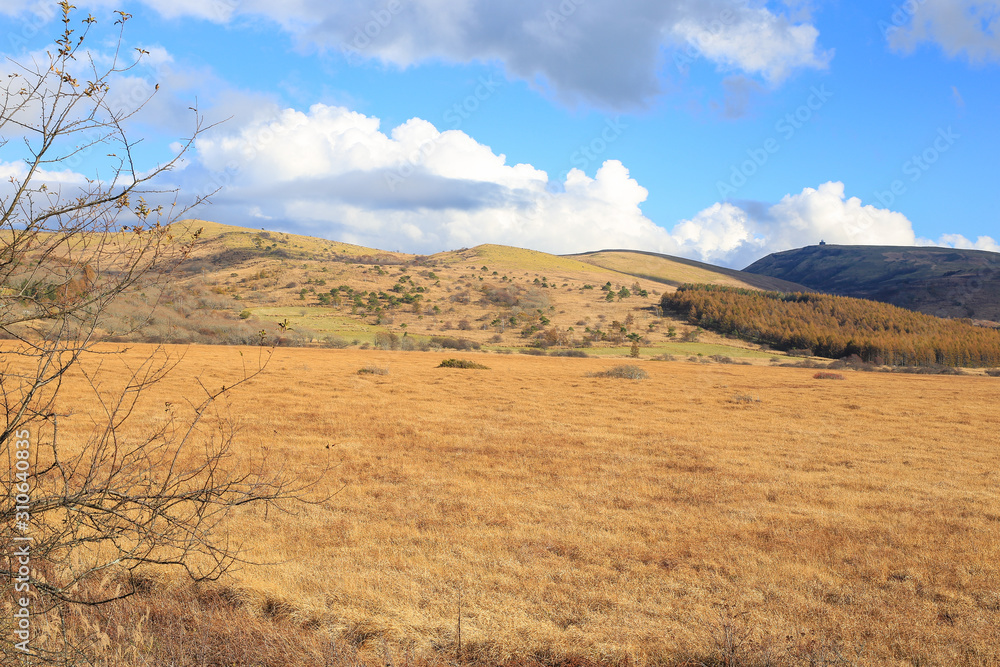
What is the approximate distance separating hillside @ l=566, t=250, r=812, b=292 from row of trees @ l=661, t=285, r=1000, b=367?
7377 cm

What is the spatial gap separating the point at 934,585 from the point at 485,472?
23.2 ft

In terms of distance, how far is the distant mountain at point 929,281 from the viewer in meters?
112

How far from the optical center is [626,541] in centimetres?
747

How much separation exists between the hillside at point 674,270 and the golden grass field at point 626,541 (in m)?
141

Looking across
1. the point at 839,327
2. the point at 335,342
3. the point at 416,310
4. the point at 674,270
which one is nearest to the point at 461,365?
the point at 335,342

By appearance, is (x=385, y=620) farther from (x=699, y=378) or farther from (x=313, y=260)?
(x=313, y=260)

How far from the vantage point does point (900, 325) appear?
207 feet

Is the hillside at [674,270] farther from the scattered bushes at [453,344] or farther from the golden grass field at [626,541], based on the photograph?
the golden grass field at [626,541]

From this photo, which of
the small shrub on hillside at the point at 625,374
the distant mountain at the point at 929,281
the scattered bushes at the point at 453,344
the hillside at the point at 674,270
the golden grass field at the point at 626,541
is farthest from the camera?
the hillside at the point at 674,270

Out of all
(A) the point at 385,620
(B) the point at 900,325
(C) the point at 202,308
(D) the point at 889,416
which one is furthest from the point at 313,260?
(A) the point at 385,620

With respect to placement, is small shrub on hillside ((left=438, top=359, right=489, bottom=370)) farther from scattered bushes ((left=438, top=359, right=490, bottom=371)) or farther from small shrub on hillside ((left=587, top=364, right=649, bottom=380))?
small shrub on hillside ((left=587, top=364, right=649, bottom=380))

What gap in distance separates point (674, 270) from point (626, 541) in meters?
171

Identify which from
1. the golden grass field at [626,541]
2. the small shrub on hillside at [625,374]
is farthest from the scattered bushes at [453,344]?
the golden grass field at [626,541]

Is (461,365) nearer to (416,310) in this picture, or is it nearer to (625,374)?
(625,374)
